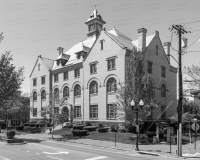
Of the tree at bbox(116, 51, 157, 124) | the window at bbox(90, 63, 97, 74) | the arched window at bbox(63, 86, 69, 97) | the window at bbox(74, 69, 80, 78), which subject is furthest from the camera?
the arched window at bbox(63, 86, 69, 97)

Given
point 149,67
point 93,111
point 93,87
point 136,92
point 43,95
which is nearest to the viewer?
point 136,92

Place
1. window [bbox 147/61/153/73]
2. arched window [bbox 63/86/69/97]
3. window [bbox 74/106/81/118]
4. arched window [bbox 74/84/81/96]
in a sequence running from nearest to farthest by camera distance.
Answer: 1. window [bbox 147/61/153/73]
2. window [bbox 74/106/81/118]
3. arched window [bbox 74/84/81/96]
4. arched window [bbox 63/86/69/97]

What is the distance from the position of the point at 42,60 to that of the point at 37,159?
128ft

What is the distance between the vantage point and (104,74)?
37562mm

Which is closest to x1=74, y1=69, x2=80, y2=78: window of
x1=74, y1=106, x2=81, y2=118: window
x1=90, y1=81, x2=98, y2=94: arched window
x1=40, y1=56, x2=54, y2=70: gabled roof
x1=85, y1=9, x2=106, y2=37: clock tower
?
x1=90, y1=81, x2=98, y2=94: arched window

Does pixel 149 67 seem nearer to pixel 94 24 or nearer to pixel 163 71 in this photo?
pixel 163 71

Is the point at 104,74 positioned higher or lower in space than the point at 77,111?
higher

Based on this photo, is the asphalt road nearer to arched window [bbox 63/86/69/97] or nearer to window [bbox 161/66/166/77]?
window [bbox 161/66/166/77]

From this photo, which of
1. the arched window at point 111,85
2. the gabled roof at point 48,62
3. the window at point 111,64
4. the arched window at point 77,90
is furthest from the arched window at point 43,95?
the window at point 111,64

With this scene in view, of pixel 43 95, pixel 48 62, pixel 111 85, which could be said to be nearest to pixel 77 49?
pixel 48 62

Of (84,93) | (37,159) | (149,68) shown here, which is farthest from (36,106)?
(37,159)

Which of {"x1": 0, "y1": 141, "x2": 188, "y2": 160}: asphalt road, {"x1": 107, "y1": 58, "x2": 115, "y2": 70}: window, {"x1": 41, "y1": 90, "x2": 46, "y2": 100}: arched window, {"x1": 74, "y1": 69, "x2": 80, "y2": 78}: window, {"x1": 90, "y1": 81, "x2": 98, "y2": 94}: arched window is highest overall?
{"x1": 107, "y1": 58, "x2": 115, "y2": 70}: window

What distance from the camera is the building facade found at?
36312 mm

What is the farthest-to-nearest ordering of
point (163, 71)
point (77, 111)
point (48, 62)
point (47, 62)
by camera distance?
point (48, 62) < point (47, 62) < point (77, 111) < point (163, 71)
